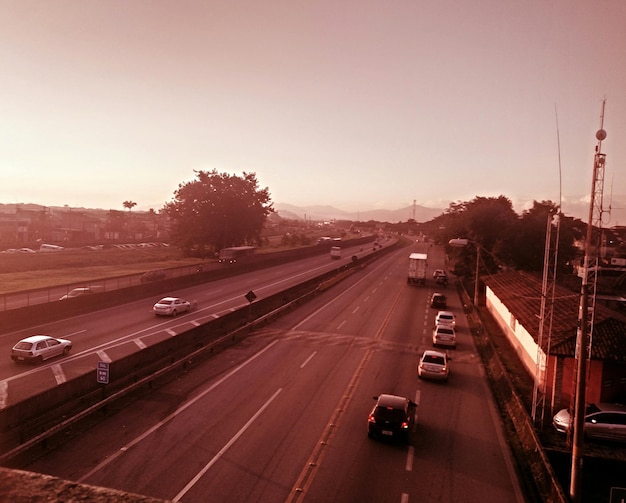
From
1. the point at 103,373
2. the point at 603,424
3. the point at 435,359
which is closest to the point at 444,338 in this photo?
the point at 435,359

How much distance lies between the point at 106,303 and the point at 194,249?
55200 millimetres

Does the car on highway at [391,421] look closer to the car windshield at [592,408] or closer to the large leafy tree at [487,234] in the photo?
the car windshield at [592,408]

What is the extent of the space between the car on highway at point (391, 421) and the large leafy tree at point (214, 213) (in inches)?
2994

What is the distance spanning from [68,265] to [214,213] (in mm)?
27915

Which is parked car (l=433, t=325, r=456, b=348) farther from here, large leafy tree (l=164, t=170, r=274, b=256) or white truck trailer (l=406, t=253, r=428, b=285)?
large leafy tree (l=164, t=170, r=274, b=256)

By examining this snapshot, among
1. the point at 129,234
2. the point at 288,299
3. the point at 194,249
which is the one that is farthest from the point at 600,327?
the point at 129,234

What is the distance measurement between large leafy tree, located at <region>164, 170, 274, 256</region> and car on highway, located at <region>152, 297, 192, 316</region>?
51101 mm

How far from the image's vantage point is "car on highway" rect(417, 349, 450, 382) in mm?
25188

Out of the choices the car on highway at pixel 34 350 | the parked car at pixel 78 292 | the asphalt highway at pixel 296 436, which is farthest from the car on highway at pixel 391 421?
the parked car at pixel 78 292

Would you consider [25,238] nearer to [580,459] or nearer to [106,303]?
[106,303]

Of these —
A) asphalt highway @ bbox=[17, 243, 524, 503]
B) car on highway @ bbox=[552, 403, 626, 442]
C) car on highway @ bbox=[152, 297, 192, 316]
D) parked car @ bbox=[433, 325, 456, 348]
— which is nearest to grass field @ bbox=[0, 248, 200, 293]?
car on highway @ bbox=[152, 297, 192, 316]

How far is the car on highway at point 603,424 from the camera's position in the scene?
19.2 metres

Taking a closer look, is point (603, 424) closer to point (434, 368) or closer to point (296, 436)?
point (434, 368)

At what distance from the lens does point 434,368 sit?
2528cm
